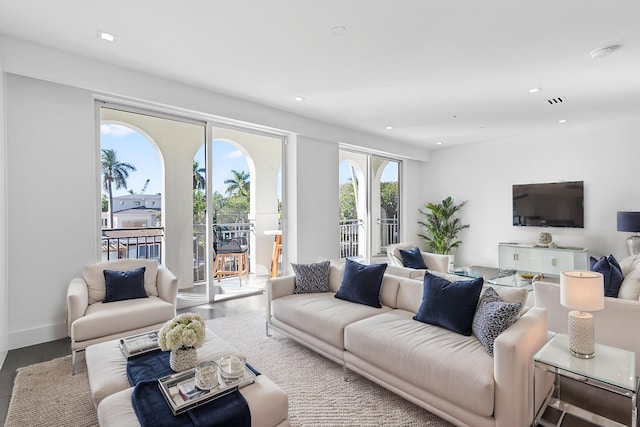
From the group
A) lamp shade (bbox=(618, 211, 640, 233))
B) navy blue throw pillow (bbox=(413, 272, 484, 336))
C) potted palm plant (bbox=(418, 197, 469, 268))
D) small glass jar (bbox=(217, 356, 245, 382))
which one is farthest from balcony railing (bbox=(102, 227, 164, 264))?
lamp shade (bbox=(618, 211, 640, 233))

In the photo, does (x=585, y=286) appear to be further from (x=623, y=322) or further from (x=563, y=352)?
(x=623, y=322)

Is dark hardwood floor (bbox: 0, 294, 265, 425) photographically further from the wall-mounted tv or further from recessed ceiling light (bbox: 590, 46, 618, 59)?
the wall-mounted tv

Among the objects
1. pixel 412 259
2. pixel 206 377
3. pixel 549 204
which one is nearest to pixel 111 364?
pixel 206 377

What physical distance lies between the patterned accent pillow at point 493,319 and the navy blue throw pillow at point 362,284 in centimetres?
99

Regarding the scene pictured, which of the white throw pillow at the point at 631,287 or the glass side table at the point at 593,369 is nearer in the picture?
the glass side table at the point at 593,369

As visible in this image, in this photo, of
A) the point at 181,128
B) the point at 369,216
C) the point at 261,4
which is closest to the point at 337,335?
the point at 261,4

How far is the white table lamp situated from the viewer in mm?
1914

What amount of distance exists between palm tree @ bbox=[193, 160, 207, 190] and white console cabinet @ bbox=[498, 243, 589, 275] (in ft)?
18.0

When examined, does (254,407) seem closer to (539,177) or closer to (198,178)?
(198,178)

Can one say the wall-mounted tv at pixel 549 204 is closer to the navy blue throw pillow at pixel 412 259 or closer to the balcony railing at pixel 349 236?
the navy blue throw pillow at pixel 412 259

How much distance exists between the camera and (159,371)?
6.38 feet

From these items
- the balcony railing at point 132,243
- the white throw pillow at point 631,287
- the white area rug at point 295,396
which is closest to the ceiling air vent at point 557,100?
the white throw pillow at point 631,287

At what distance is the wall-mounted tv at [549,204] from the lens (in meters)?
5.87

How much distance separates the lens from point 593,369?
1.78m
